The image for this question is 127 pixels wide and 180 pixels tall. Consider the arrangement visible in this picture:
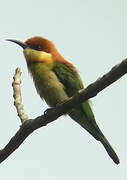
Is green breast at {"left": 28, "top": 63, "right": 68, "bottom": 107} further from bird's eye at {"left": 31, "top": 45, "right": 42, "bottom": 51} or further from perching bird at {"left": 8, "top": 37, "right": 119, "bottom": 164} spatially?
bird's eye at {"left": 31, "top": 45, "right": 42, "bottom": 51}

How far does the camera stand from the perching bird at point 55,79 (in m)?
3.98

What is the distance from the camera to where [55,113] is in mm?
2617

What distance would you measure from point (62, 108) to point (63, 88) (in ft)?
5.06

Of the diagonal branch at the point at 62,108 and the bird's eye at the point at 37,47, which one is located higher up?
the diagonal branch at the point at 62,108

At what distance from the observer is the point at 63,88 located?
161 inches

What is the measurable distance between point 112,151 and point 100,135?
0.19m

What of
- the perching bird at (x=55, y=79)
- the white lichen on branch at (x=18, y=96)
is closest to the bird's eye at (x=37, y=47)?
the perching bird at (x=55, y=79)

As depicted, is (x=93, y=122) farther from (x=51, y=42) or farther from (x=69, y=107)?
(x=69, y=107)

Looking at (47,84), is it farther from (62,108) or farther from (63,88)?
(62,108)

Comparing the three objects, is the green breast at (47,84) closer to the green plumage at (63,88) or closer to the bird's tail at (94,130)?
the green plumage at (63,88)

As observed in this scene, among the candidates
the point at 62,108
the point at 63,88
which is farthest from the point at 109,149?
the point at 62,108

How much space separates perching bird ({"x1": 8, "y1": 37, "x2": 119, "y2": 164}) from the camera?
13.1ft

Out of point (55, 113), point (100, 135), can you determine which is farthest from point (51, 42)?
point (55, 113)

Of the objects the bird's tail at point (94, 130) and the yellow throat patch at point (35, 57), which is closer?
the bird's tail at point (94, 130)
